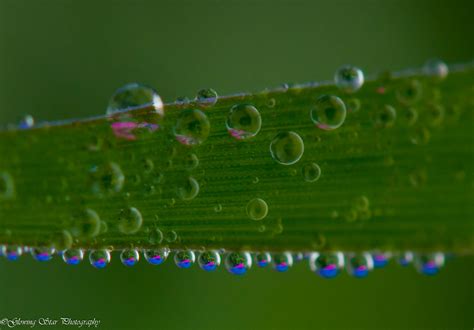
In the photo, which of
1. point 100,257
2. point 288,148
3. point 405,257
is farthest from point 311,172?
point 100,257

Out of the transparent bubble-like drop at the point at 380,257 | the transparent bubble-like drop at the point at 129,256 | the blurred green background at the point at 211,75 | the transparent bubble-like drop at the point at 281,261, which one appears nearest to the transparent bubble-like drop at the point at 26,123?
the transparent bubble-like drop at the point at 129,256

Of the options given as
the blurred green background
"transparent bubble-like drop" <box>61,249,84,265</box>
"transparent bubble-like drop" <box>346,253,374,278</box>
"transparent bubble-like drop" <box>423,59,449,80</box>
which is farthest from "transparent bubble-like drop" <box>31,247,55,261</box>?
the blurred green background

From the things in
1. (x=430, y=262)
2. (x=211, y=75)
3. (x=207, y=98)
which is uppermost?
(x=211, y=75)

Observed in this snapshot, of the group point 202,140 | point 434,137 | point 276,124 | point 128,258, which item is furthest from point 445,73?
point 128,258

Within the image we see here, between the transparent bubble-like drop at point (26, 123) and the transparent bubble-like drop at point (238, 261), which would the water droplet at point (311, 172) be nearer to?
the transparent bubble-like drop at point (238, 261)

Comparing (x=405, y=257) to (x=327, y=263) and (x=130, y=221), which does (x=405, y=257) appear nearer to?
(x=327, y=263)

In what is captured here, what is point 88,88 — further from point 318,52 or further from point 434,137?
point 434,137

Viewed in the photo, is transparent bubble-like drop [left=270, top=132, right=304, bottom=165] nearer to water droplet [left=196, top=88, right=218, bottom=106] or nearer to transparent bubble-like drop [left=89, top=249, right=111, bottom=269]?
water droplet [left=196, top=88, right=218, bottom=106]
